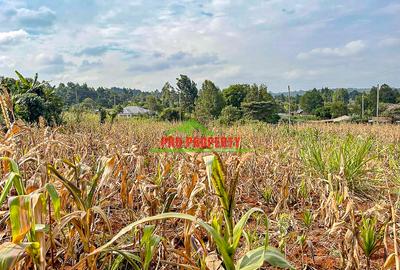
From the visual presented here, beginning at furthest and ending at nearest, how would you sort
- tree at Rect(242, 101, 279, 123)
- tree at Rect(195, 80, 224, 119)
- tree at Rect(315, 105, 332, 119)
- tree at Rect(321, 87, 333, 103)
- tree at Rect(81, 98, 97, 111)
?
tree at Rect(321, 87, 333, 103), tree at Rect(315, 105, 332, 119), tree at Rect(242, 101, 279, 123), tree at Rect(195, 80, 224, 119), tree at Rect(81, 98, 97, 111)

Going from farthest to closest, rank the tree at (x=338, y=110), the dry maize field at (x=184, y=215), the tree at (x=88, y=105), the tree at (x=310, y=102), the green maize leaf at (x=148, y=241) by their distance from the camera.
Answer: the tree at (x=310, y=102)
the tree at (x=338, y=110)
the tree at (x=88, y=105)
the green maize leaf at (x=148, y=241)
the dry maize field at (x=184, y=215)

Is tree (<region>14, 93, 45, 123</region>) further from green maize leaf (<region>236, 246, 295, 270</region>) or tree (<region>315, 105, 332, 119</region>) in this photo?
tree (<region>315, 105, 332, 119</region>)

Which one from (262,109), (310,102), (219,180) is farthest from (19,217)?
(310,102)

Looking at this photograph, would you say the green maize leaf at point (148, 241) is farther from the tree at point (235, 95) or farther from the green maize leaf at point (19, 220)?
the tree at point (235, 95)

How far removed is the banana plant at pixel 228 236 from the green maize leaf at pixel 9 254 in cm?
18

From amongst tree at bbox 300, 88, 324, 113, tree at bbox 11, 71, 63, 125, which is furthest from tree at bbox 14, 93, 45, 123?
tree at bbox 300, 88, 324, 113

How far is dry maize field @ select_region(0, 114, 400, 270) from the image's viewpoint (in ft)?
3.07

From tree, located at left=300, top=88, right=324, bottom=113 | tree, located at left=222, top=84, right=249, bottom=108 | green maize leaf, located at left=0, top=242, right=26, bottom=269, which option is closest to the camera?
green maize leaf, located at left=0, top=242, right=26, bottom=269

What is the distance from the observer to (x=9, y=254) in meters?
0.78

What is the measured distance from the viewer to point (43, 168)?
3.71 ft

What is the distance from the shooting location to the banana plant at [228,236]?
2.80 ft

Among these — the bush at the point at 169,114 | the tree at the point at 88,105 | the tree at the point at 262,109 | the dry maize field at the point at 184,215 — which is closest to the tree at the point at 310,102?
the tree at the point at 262,109

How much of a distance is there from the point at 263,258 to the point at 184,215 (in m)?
0.25

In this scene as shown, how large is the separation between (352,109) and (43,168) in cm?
3907
